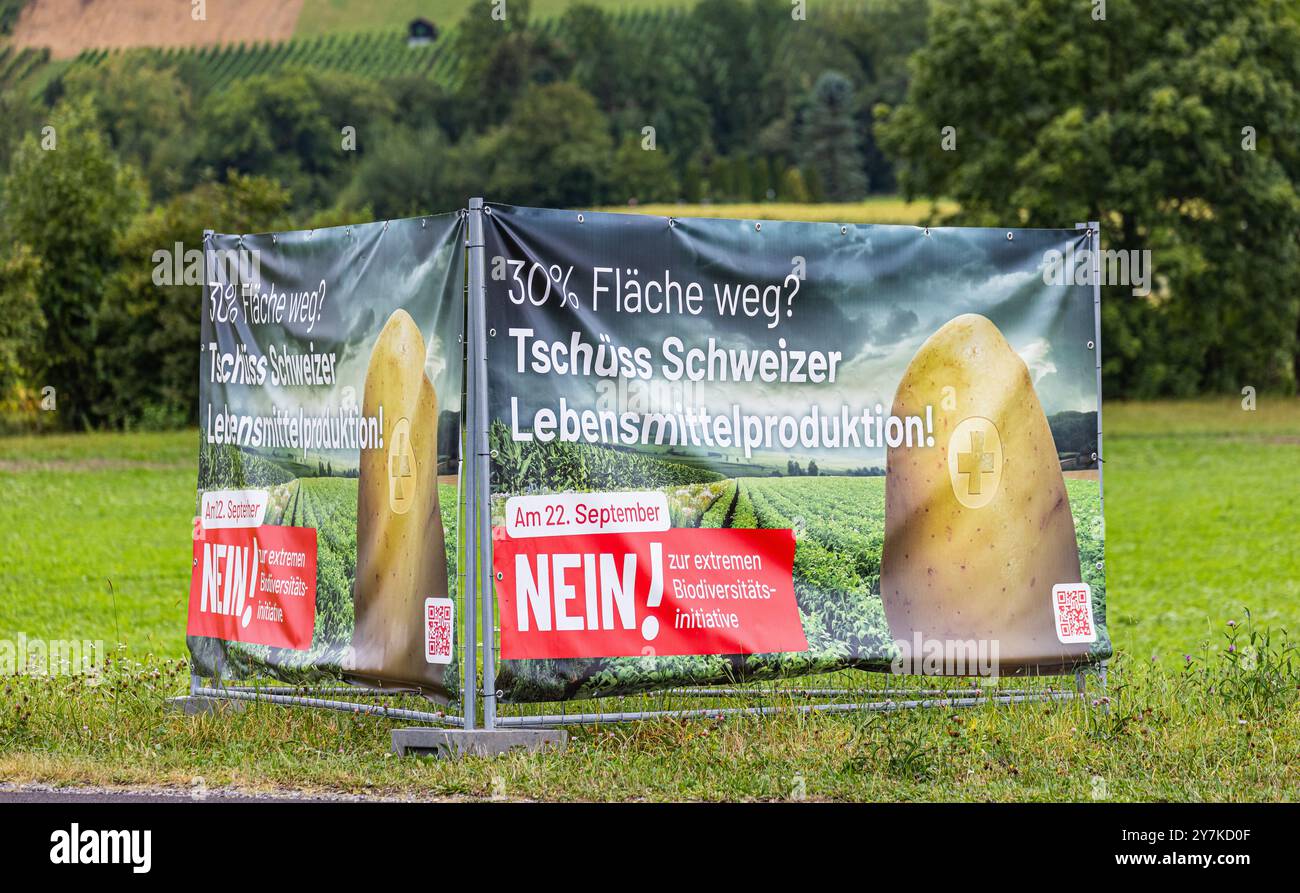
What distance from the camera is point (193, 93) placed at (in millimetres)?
138000

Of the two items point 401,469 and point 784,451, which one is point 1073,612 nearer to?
point 784,451

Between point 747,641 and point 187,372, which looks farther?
point 187,372

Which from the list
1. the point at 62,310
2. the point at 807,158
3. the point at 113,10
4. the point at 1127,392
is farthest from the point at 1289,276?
the point at 113,10

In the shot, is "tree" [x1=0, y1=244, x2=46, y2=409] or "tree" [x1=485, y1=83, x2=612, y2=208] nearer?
"tree" [x1=0, y1=244, x2=46, y2=409]

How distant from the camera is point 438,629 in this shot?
8070mm

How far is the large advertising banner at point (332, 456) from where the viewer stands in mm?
8148

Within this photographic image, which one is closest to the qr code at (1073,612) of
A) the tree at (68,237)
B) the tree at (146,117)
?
the tree at (68,237)

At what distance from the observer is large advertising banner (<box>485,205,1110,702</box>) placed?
8.09m

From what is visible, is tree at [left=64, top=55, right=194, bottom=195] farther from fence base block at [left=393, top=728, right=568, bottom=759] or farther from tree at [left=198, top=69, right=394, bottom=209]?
fence base block at [left=393, top=728, right=568, bottom=759]

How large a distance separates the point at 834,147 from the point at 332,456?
441ft

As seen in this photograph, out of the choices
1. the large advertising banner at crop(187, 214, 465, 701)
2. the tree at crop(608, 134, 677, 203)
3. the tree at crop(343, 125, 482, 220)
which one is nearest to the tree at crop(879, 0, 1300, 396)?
the large advertising banner at crop(187, 214, 465, 701)

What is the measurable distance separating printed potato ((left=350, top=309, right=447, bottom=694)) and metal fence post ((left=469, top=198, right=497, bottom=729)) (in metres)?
0.24

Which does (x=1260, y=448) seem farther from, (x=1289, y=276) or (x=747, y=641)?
(x=747, y=641)

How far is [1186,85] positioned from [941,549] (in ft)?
136
